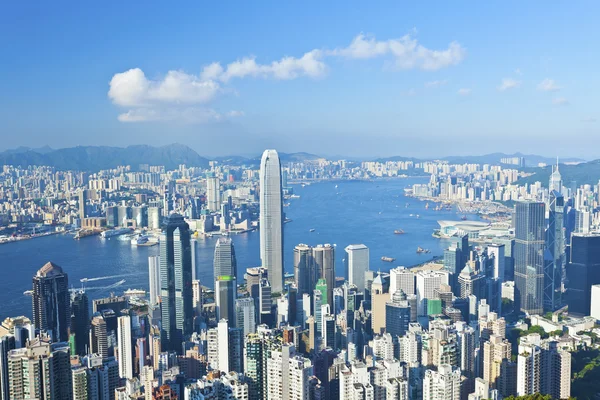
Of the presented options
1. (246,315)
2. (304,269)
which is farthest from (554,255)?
(246,315)

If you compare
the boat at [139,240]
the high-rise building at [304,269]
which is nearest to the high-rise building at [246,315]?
the high-rise building at [304,269]

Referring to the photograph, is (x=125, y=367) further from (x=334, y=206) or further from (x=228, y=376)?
(x=334, y=206)

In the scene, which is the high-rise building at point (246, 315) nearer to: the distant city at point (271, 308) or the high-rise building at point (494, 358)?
the distant city at point (271, 308)

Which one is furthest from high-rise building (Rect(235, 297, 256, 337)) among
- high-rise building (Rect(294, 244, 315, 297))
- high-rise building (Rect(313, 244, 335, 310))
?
high-rise building (Rect(313, 244, 335, 310))

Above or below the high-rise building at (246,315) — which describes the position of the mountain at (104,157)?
above

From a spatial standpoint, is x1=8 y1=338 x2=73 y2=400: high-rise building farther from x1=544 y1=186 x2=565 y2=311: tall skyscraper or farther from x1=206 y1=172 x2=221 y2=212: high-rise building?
x1=206 y1=172 x2=221 y2=212: high-rise building

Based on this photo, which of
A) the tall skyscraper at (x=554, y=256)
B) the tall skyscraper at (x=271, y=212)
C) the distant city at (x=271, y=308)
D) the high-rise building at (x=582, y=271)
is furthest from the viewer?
the tall skyscraper at (x=271, y=212)

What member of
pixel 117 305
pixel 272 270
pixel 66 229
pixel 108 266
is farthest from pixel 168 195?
pixel 117 305
